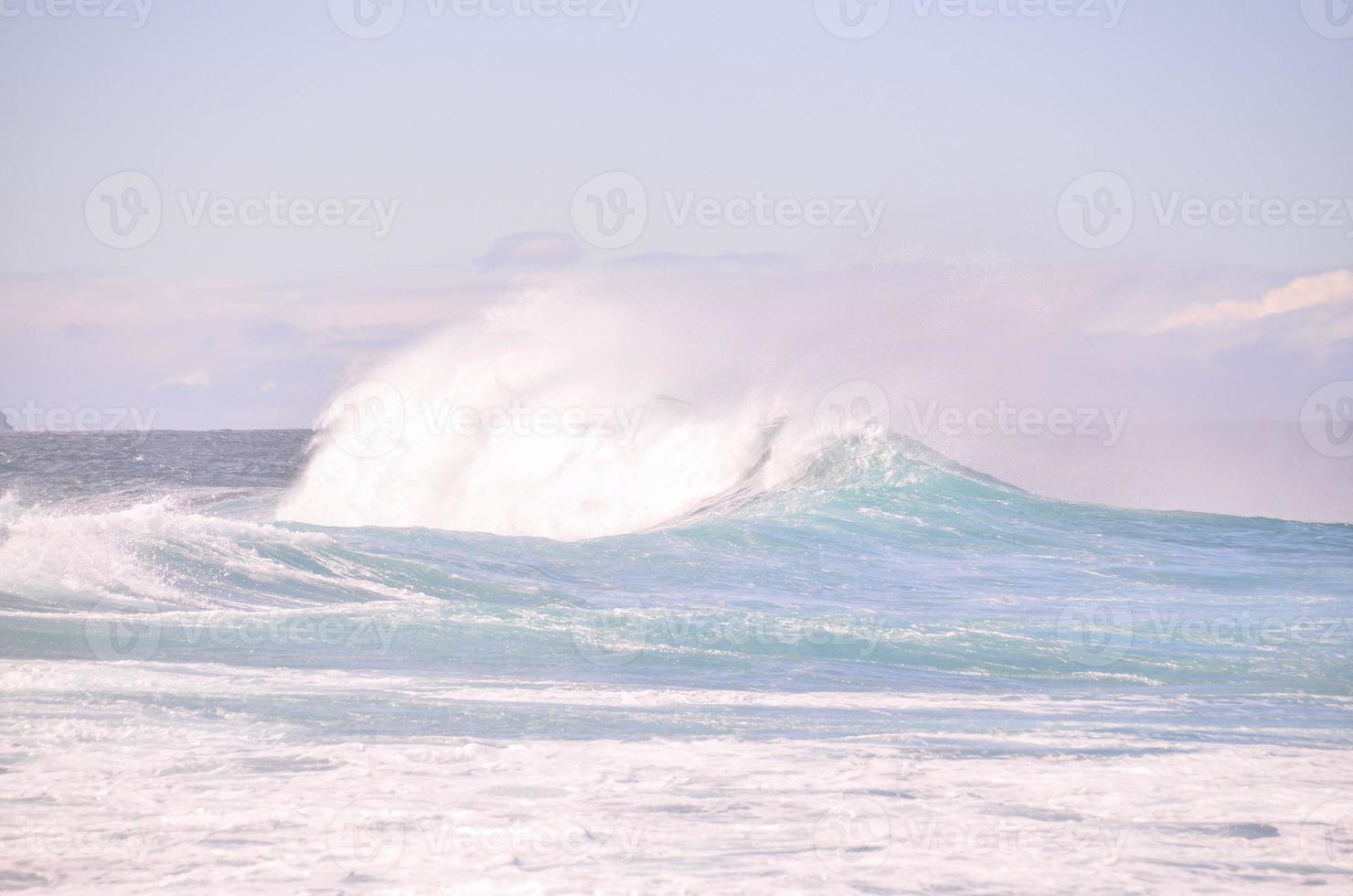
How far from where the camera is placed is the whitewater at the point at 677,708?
4488 mm

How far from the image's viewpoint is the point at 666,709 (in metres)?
6.98

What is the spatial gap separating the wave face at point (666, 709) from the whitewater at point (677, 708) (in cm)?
3

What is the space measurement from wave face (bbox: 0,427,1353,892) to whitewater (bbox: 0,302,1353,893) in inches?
1.1

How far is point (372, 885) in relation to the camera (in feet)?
13.6

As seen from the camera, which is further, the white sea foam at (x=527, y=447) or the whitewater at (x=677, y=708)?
the white sea foam at (x=527, y=447)

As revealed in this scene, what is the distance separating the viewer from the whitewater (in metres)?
4.49

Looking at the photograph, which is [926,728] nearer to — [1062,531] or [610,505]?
[1062,531]

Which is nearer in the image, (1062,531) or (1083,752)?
(1083,752)

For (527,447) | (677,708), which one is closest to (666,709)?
(677,708)

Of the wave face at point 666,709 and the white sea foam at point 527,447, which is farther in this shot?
the white sea foam at point 527,447

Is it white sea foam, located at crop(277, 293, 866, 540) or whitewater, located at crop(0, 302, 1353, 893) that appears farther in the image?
white sea foam, located at crop(277, 293, 866, 540)

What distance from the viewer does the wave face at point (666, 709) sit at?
452 centimetres

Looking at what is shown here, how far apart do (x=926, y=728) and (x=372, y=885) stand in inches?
139

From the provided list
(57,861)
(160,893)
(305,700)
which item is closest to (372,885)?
(160,893)
